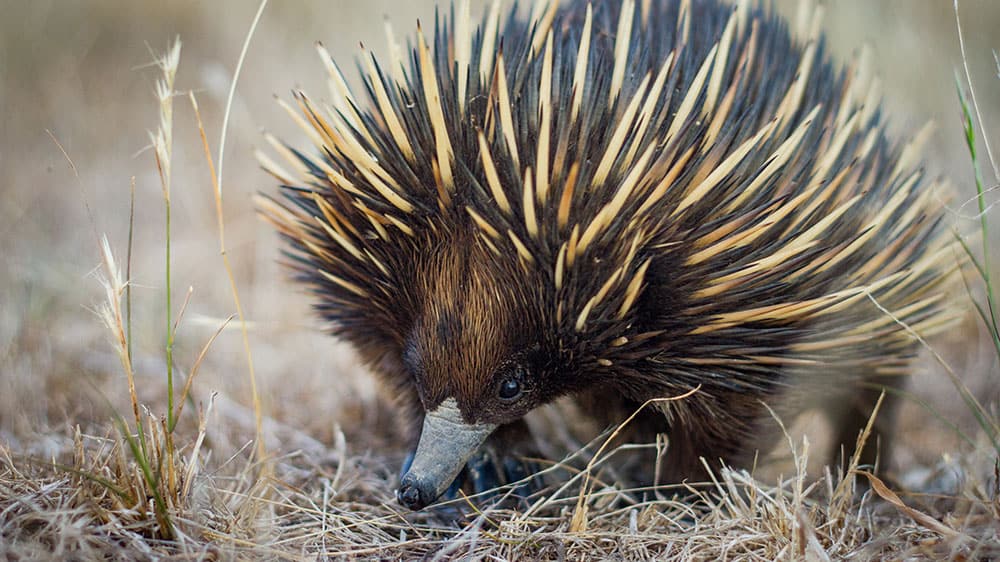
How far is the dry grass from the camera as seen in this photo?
1.68m

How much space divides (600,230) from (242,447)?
3.23 feet

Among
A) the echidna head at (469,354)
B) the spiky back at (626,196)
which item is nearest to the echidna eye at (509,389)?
the echidna head at (469,354)

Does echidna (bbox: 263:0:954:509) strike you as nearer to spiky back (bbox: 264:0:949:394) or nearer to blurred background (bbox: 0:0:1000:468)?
spiky back (bbox: 264:0:949:394)

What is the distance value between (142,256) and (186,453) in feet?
5.89

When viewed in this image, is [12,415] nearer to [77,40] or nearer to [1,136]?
[1,136]

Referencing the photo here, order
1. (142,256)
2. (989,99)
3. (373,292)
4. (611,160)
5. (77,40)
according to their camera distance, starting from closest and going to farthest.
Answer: (611,160) → (373,292) → (142,256) → (989,99) → (77,40)

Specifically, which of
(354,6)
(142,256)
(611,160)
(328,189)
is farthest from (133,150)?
(611,160)

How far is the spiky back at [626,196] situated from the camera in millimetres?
1721

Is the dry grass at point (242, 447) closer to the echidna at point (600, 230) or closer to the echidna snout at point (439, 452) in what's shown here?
the echidna snout at point (439, 452)

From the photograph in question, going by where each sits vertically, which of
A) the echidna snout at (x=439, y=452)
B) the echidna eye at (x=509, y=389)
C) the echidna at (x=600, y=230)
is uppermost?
the echidna at (x=600, y=230)

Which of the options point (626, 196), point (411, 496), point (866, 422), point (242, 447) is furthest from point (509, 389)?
point (866, 422)

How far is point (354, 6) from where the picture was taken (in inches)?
203

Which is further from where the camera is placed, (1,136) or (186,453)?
(1,136)

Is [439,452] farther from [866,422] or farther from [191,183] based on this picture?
[191,183]
